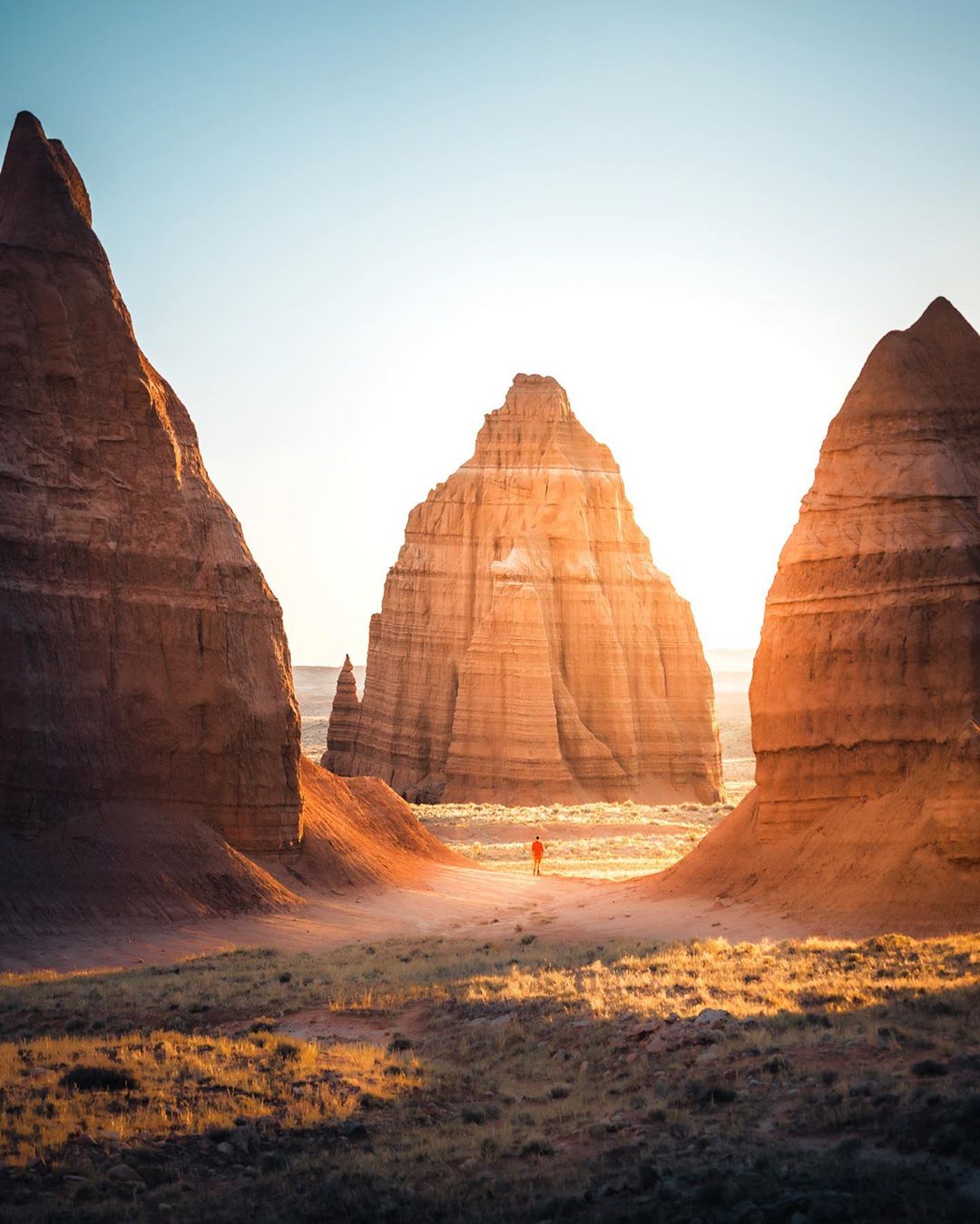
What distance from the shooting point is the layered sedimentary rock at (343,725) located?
8356cm

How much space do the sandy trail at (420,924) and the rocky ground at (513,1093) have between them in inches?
145

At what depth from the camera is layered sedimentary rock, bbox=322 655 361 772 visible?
3290 inches

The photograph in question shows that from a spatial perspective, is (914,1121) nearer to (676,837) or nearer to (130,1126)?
(130,1126)

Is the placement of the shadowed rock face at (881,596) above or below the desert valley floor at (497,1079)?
above

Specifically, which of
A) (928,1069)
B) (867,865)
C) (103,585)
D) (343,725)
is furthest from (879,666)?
(343,725)

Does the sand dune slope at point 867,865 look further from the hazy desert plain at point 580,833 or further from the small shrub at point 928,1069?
the small shrub at point 928,1069

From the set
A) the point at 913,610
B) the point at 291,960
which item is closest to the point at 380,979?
the point at 291,960

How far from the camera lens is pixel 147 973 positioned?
77.5 ft

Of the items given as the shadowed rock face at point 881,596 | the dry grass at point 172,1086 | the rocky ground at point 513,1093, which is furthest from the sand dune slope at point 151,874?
the shadowed rock face at point 881,596

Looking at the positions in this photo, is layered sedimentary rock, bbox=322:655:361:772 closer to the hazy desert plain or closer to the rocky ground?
the hazy desert plain

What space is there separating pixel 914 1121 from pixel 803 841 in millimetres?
19082

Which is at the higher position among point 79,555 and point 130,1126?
point 79,555

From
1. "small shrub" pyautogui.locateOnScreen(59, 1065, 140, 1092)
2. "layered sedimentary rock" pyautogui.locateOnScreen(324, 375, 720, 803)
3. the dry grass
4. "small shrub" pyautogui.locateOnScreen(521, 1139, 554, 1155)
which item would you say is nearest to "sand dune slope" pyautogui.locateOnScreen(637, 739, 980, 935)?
the dry grass

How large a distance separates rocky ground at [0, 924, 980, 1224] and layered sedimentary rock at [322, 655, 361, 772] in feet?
200
